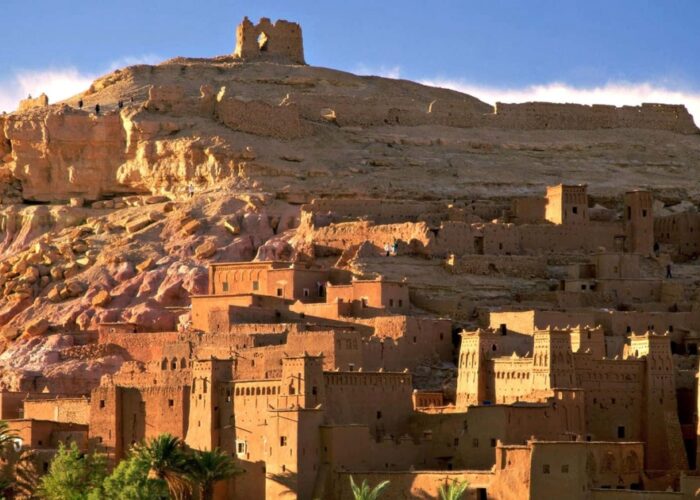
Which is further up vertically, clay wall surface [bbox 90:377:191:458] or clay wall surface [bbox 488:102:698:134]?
clay wall surface [bbox 488:102:698:134]

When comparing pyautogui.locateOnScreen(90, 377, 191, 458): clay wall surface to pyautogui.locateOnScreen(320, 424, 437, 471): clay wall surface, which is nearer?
pyautogui.locateOnScreen(320, 424, 437, 471): clay wall surface

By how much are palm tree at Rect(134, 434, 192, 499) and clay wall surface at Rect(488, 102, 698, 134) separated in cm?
3196

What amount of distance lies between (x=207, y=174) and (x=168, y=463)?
22.7 m

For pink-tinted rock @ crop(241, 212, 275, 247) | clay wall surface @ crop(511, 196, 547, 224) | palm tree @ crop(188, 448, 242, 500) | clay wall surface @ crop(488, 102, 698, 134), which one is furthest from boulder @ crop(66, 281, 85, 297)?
clay wall surface @ crop(488, 102, 698, 134)

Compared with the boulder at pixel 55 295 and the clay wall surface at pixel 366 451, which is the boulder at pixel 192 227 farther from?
the clay wall surface at pixel 366 451

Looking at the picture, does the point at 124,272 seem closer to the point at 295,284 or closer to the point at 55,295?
the point at 55,295

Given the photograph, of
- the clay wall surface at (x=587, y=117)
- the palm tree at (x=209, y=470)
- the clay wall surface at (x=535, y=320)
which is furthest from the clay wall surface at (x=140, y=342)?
the clay wall surface at (x=587, y=117)

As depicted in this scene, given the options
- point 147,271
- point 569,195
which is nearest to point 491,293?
point 569,195

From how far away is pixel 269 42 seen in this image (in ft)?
331

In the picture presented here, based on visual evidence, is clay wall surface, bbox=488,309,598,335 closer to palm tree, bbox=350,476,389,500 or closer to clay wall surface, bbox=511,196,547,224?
clay wall surface, bbox=511,196,547,224

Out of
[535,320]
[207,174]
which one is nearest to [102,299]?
[207,174]

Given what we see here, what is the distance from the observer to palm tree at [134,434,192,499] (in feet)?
205

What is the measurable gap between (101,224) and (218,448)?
72.8 ft

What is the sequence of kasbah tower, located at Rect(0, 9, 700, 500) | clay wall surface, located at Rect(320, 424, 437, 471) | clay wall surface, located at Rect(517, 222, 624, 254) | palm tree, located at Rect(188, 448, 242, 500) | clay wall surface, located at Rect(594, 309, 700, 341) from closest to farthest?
clay wall surface, located at Rect(320, 424, 437, 471)
palm tree, located at Rect(188, 448, 242, 500)
kasbah tower, located at Rect(0, 9, 700, 500)
clay wall surface, located at Rect(594, 309, 700, 341)
clay wall surface, located at Rect(517, 222, 624, 254)
